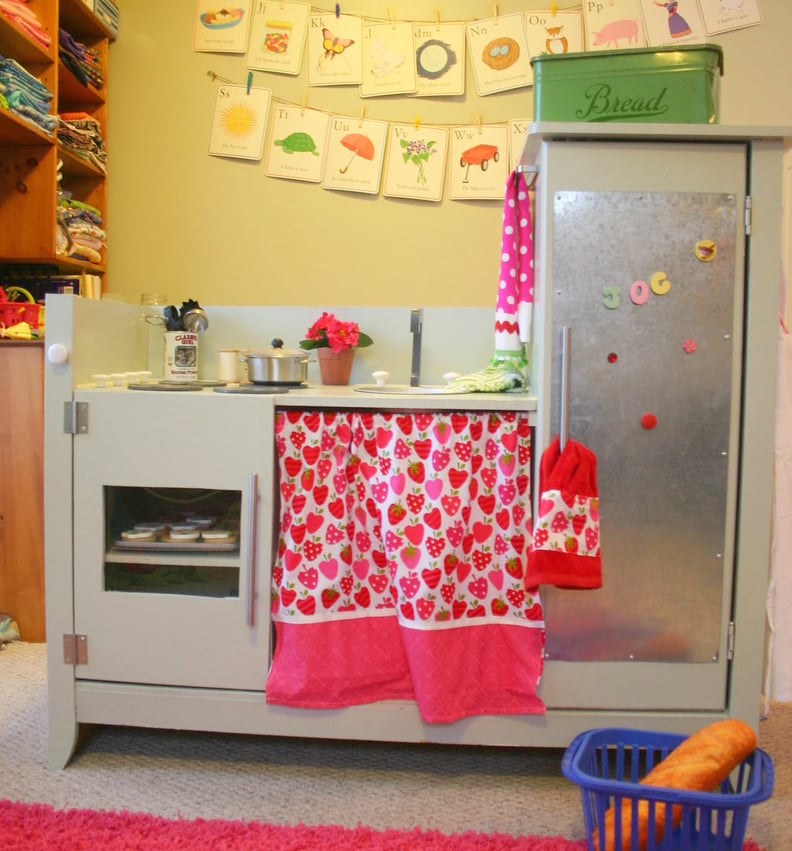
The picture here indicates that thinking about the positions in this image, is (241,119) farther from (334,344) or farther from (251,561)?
(251,561)

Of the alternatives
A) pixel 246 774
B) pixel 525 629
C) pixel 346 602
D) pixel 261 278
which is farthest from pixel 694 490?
pixel 261 278

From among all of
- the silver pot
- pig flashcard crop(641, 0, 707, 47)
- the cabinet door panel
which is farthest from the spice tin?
pig flashcard crop(641, 0, 707, 47)

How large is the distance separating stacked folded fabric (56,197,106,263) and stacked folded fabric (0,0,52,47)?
21.8 inches

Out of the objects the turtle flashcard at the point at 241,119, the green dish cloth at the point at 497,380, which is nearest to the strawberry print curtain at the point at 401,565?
the green dish cloth at the point at 497,380

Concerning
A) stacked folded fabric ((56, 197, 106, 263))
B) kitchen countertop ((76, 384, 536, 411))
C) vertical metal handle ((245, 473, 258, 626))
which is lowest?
vertical metal handle ((245, 473, 258, 626))

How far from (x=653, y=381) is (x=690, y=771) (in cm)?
79

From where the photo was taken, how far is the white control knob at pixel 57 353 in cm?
187

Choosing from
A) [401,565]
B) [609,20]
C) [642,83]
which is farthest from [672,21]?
[401,565]

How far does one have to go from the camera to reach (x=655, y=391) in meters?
1.82

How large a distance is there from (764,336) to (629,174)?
460 mm

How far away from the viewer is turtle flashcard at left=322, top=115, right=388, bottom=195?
333cm

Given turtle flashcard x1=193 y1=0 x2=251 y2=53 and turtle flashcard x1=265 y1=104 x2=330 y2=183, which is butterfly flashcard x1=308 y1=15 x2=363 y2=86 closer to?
turtle flashcard x1=265 y1=104 x2=330 y2=183

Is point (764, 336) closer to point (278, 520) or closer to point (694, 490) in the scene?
point (694, 490)

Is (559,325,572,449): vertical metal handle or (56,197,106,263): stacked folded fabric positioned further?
(56,197,106,263): stacked folded fabric
